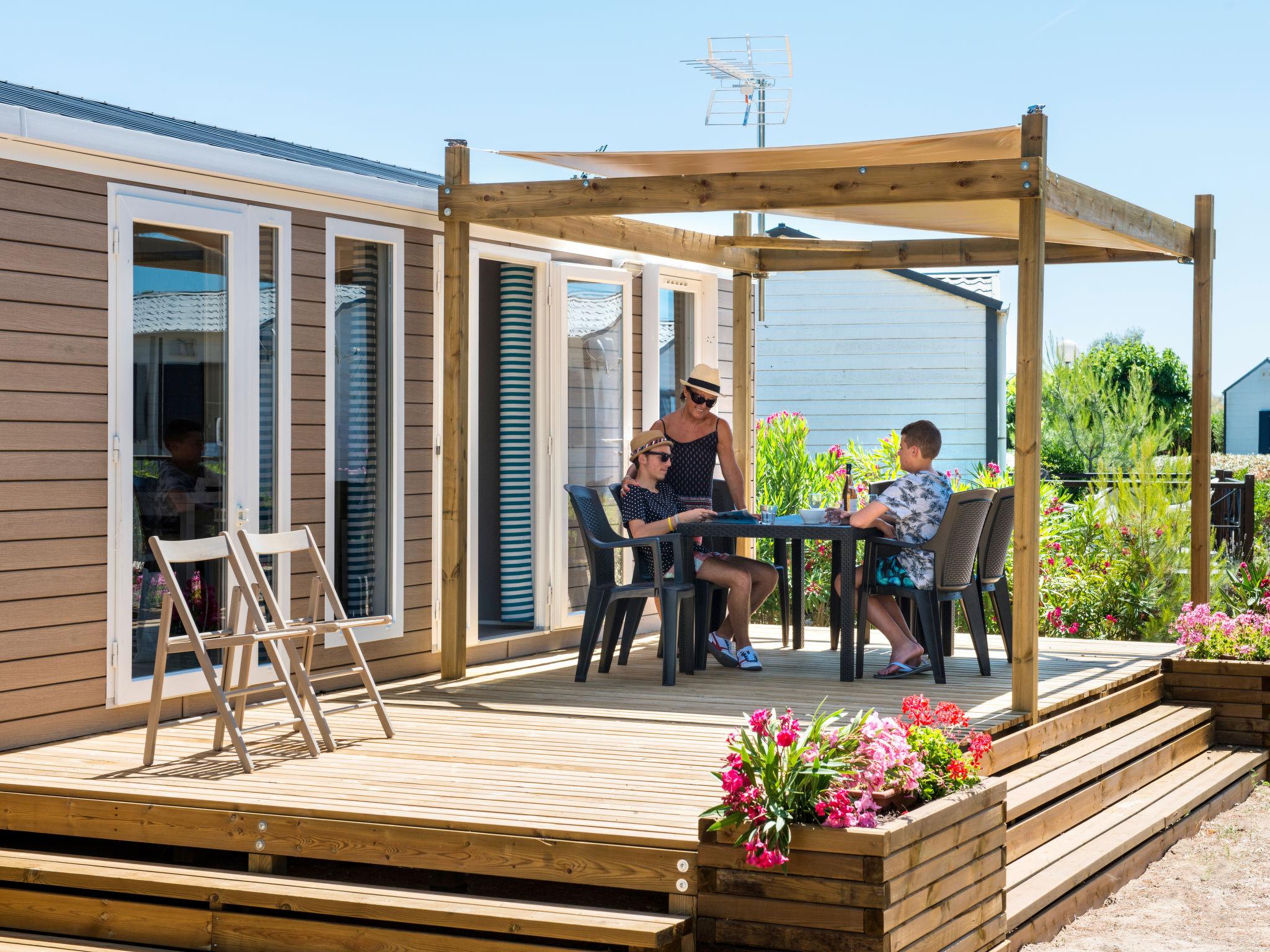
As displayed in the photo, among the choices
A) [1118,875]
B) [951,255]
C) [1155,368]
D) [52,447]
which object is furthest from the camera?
[1155,368]

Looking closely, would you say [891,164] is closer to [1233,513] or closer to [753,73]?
[1233,513]

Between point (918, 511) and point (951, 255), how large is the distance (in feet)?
8.70

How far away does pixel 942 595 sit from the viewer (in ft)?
22.1

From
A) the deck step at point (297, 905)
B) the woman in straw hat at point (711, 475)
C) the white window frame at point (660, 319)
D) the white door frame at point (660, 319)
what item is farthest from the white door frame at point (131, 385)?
the white window frame at point (660, 319)

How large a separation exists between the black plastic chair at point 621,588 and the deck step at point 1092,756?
1.69m

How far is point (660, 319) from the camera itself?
30.0 feet

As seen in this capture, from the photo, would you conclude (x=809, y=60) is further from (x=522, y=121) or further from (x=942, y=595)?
(x=942, y=595)

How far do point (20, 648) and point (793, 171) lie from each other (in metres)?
3.60

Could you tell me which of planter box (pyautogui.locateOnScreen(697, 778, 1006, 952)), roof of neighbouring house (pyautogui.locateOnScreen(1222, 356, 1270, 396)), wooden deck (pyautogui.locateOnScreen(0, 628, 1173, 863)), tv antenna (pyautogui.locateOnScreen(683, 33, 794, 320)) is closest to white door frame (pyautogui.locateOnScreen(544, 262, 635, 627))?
wooden deck (pyautogui.locateOnScreen(0, 628, 1173, 863))

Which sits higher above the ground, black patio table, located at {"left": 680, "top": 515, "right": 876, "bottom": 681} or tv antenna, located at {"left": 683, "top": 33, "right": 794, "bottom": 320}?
tv antenna, located at {"left": 683, "top": 33, "right": 794, "bottom": 320}

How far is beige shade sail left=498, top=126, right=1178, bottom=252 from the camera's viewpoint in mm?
6473

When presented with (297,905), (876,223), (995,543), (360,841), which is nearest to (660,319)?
(876,223)

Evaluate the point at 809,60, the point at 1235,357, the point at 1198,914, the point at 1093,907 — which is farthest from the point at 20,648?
the point at 1235,357

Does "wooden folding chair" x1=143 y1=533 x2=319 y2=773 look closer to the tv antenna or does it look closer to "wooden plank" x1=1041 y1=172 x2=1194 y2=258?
"wooden plank" x1=1041 y1=172 x2=1194 y2=258
